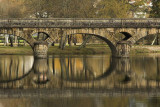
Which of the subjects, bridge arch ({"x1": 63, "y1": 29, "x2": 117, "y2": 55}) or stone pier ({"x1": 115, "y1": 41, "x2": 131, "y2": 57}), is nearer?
bridge arch ({"x1": 63, "y1": 29, "x2": 117, "y2": 55})

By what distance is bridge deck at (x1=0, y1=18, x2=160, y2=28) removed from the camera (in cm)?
5138

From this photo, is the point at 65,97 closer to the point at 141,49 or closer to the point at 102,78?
the point at 102,78

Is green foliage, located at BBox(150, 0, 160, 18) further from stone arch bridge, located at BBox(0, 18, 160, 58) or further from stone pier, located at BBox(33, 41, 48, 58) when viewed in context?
stone pier, located at BBox(33, 41, 48, 58)

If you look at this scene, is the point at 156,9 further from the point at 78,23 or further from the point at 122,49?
the point at 78,23

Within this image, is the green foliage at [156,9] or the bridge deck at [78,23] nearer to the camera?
the bridge deck at [78,23]

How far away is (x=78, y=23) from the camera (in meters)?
51.9

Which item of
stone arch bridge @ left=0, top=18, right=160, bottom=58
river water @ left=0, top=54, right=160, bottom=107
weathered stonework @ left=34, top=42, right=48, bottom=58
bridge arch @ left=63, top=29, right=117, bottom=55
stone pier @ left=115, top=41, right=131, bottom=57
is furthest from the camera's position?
stone pier @ left=115, top=41, right=131, bottom=57

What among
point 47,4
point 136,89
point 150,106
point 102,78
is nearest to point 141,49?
point 47,4

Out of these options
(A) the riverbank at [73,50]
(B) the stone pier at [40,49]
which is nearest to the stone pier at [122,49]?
(B) the stone pier at [40,49]

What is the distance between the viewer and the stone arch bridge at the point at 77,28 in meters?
51.4

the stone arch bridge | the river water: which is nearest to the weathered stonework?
the stone arch bridge

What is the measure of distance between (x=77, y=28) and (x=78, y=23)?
2.52ft

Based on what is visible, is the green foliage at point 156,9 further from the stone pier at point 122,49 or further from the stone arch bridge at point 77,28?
the stone pier at point 122,49

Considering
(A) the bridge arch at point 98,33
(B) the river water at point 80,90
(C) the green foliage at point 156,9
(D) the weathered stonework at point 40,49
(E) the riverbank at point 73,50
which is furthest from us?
(C) the green foliage at point 156,9
